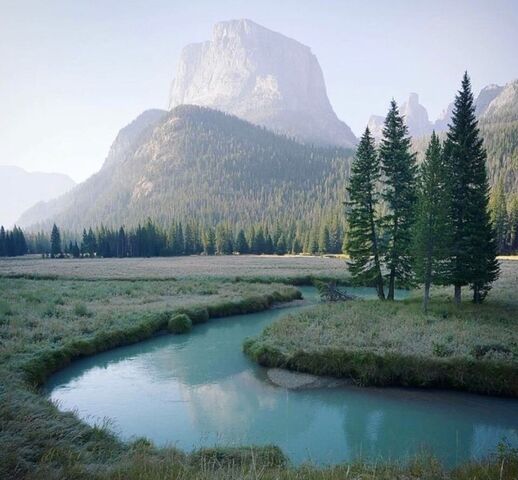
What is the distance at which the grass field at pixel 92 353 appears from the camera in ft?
25.0

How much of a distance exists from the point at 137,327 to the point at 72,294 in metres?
14.3

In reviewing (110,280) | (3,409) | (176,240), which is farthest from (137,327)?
(176,240)

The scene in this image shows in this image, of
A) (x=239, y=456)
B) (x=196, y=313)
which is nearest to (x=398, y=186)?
(x=196, y=313)

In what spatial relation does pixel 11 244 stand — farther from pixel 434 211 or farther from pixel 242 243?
pixel 434 211

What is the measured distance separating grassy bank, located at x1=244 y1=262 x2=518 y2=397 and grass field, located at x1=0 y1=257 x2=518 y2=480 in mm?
9340

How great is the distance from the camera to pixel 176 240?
122562 millimetres

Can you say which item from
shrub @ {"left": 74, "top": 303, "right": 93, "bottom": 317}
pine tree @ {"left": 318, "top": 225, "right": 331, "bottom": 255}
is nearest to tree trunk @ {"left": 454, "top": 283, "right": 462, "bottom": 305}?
shrub @ {"left": 74, "top": 303, "right": 93, "bottom": 317}

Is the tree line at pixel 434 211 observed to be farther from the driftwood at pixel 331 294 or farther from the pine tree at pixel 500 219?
the pine tree at pixel 500 219

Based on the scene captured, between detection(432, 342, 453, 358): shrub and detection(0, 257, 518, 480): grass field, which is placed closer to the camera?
detection(0, 257, 518, 480): grass field

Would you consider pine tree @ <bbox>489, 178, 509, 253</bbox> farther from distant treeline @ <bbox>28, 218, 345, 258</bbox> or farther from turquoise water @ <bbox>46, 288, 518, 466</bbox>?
turquoise water @ <bbox>46, 288, 518, 466</bbox>

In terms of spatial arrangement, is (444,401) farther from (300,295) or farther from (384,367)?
(300,295)

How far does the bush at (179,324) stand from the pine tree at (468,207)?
20933 mm

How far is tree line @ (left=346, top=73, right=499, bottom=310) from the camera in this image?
99.2 ft

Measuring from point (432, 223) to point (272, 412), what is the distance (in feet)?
65.1
